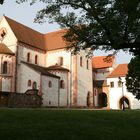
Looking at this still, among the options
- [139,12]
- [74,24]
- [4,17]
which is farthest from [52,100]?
[139,12]

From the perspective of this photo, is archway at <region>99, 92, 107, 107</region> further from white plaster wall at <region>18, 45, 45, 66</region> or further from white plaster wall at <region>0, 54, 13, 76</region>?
white plaster wall at <region>0, 54, 13, 76</region>

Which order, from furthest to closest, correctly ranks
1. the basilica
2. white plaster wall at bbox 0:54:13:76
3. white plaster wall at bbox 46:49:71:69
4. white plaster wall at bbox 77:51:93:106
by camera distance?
white plaster wall at bbox 46:49:71:69 → white plaster wall at bbox 77:51:93:106 → the basilica → white plaster wall at bbox 0:54:13:76

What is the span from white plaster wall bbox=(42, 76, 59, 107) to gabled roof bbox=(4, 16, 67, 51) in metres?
7.90

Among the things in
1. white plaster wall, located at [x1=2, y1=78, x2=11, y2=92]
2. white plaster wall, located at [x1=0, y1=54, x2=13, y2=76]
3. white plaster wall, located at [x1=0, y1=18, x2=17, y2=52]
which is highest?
white plaster wall, located at [x1=0, y1=18, x2=17, y2=52]

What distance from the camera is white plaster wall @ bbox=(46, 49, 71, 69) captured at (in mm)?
60125

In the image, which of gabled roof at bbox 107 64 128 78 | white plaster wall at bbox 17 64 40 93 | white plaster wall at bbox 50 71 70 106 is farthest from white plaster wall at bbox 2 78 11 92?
gabled roof at bbox 107 64 128 78

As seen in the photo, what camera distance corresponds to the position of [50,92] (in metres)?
53.1

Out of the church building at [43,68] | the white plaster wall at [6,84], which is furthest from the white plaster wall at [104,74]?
the white plaster wall at [6,84]

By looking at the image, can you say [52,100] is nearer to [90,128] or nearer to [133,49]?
[133,49]

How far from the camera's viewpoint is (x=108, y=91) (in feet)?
229

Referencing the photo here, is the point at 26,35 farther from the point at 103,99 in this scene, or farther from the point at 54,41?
the point at 103,99

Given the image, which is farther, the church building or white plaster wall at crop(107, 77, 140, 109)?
white plaster wall at crop(107, 77, 140, 109)

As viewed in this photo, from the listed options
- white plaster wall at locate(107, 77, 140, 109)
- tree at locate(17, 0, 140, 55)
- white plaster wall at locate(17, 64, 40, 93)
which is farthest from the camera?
white plaster wall at locate(107, 77, 140, 109)

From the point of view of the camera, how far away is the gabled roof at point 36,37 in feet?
182
